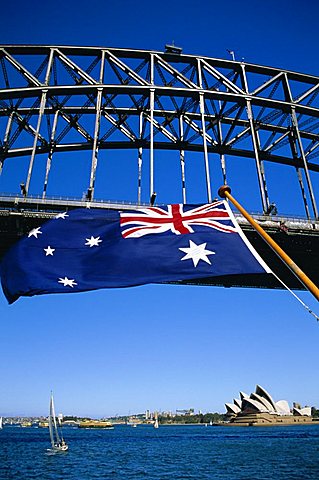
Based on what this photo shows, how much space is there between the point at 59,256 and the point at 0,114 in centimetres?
4017

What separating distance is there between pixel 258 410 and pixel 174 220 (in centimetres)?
15394

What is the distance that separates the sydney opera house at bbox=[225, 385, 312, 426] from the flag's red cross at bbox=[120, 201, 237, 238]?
476 feet

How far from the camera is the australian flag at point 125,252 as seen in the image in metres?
9.70

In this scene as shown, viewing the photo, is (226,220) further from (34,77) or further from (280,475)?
(34,77)

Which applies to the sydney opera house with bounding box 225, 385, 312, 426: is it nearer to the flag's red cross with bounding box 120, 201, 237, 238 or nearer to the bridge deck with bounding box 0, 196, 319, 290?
the bridge deck with bounding box 0, 196, 319, 290

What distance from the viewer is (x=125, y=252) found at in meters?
10.4

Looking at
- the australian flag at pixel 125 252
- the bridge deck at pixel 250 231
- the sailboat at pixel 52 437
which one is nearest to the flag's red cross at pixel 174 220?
the australian flag at pixel 125 252

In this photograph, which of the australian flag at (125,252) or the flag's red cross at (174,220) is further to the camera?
the flag's red cross at (174,220)

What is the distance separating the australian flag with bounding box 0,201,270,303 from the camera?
9.70 meters

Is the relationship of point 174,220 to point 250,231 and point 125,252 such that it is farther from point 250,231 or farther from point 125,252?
point 250,231

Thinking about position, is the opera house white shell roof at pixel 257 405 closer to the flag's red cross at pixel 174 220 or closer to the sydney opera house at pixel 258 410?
the sydney opera house at pixel 258 410

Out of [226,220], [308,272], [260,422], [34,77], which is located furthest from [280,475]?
[260,422]

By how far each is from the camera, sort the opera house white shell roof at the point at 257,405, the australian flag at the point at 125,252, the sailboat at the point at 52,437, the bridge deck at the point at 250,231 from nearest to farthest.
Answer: the australian flag at the point at 125,252, the bridge deck at the point at 250,231, the sailboat at the point at 52,437, the opera house white shell roof at the point at 257,405

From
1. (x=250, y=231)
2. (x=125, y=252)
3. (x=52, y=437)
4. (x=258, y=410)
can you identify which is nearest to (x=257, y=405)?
(x=258, y=410)
